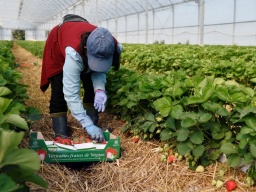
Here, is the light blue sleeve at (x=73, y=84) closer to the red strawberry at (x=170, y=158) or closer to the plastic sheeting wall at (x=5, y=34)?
the red strawberry at (x=170, y=158)

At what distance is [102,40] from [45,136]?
110 centimetres

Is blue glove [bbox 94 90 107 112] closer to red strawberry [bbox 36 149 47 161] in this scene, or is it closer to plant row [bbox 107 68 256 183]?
plant row [bbox 107 68 256 183]

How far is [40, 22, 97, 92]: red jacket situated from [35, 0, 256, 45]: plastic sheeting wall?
43.9 feet

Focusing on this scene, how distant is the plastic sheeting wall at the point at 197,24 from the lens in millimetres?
15938

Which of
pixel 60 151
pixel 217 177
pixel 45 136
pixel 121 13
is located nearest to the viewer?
pixel 217 177

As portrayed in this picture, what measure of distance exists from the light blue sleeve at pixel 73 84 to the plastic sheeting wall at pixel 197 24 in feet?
45.4

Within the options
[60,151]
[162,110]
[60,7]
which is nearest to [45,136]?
[60,151]

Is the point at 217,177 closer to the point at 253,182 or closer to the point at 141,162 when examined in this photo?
the point at 253,182

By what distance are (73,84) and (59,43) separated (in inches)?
23.0

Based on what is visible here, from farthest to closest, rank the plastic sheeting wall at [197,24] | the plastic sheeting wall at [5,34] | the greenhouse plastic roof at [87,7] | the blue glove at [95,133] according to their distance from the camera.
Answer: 1. the plastic sheeting wall at [5,34]
2. the greenhouse plastic roof at [87,7]
3. the plastic sheeting wall at [197,24]
4. the blue glove at [95,133]

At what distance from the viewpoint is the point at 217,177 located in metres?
2.20

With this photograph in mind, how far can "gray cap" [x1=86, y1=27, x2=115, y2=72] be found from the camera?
100 inches

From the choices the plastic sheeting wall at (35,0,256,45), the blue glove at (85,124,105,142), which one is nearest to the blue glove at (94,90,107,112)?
the blue glove at (85,124,105,142)

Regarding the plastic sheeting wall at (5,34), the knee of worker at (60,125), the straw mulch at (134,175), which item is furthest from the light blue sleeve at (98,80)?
the plastic sheeting wall at (5,34)
